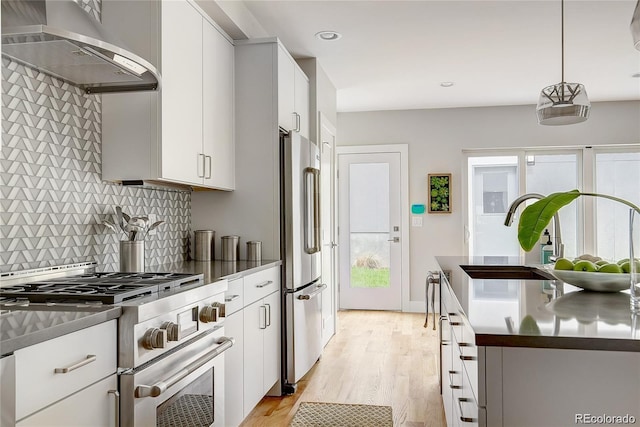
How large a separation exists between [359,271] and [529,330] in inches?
200

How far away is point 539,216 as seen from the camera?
1.53 metres

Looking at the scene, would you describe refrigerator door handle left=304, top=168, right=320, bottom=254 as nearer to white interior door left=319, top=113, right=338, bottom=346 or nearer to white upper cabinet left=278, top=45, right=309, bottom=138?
white upper cabinet left=278, top=45, right=309, bottom=138

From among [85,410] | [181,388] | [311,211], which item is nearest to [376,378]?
[311,211]

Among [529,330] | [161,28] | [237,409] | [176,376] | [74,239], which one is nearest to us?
[529,330]

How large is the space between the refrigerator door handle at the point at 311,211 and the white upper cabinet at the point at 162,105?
2.90 ft

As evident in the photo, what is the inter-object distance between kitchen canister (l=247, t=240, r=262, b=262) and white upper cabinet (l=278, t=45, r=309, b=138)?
78cm

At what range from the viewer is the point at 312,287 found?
11.7 feet

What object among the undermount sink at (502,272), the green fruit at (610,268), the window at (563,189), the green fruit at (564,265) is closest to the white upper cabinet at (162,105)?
the undermount sink at (502,272)

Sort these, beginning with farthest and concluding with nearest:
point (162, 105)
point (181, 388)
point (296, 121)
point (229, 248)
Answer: point (296, 121), point (229, 248), point (162, 105), point (181, 388)

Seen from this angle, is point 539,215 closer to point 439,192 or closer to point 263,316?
point 263,316

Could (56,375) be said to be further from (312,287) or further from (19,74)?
(312,287)

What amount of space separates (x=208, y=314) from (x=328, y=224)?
8.92 ft

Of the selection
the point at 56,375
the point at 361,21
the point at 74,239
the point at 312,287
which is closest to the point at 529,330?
the point at 56,375

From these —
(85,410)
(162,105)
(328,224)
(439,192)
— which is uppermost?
(162,105)
